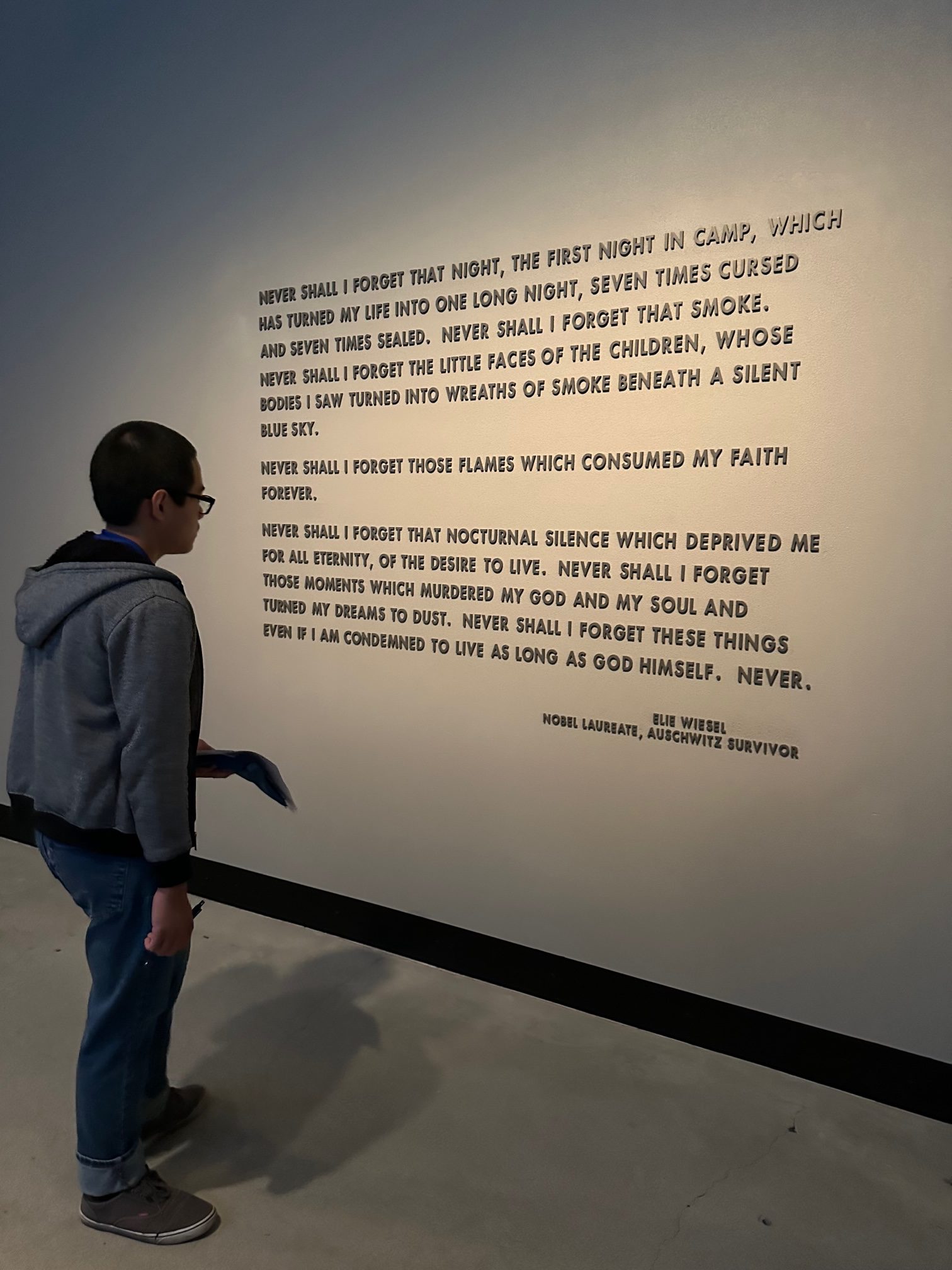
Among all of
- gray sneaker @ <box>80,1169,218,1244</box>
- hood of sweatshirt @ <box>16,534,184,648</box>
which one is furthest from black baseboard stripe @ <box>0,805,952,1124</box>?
hood of sweatshirt @ <box>16,534,184,648</box>

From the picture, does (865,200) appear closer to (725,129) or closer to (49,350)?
(725,129)

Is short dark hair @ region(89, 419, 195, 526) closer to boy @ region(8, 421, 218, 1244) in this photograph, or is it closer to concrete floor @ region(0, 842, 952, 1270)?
boy @ region(8, 421, 218, 1244)

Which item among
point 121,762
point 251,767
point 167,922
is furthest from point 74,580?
point 167,922

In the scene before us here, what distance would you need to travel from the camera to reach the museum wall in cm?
196

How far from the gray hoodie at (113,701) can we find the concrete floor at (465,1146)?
0.80 metres

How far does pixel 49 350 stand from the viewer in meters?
3.31

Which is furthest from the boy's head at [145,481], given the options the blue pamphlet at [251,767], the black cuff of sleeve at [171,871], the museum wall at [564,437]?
the museum wall at [564,437]

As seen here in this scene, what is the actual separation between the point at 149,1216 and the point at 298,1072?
552 mm

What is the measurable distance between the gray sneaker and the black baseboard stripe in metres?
1.06

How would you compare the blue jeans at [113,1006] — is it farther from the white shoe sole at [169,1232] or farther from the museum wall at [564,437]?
the museum wall at [564,437]

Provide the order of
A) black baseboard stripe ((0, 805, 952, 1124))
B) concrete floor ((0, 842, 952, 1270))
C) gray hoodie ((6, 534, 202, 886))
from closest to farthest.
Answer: gray hoodie ((6, 534, 202, 886)) < concrete floor ((0, 842, 952, 1270)) < black baseboard stripe ((0, 805, 952, 1124))

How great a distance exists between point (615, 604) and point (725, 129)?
3.65ft

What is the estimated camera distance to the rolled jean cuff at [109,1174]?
5.65 feet

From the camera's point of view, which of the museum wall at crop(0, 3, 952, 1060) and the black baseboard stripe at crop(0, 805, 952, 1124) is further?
the black baseboard stripe at crop(0, 805, 952, 1124)
